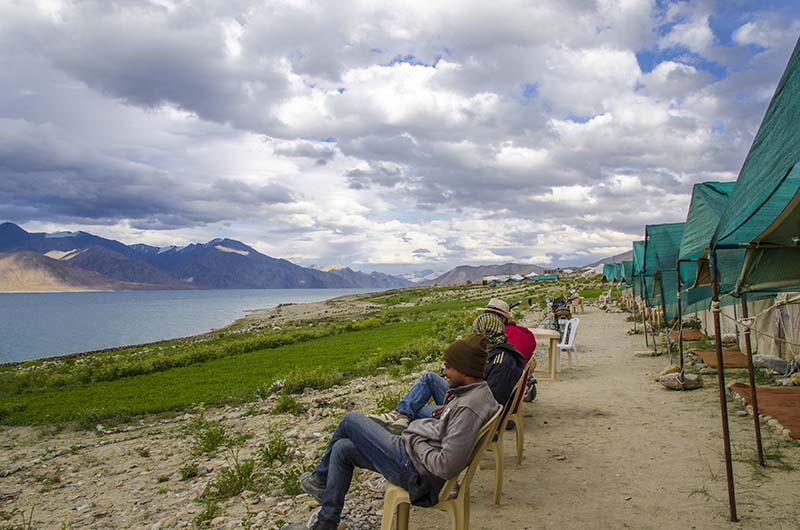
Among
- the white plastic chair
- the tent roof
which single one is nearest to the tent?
the white plastic chair

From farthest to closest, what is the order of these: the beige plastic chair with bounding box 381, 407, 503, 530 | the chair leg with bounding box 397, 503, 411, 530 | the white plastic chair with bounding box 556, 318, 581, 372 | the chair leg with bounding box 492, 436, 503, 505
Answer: the white plastic chair with bounding box 556, 318, 581, 372
the chair leg with bounding box 492, 436, 503, 505
the chair leg with bounding box 397, 503, 411, 530
the beige plastic chair with bounding box 381, 407, 503, 530

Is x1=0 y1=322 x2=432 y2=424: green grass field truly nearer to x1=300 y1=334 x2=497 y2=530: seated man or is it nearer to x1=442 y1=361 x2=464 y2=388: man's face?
x1=300 y1=334 x2=497 y2=530: seated man

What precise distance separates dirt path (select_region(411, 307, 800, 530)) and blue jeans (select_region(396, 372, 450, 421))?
34.9 inches

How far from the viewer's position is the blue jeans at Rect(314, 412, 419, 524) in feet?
12.5

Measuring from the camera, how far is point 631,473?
5508mm

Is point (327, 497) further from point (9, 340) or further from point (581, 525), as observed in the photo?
point (9, 340)

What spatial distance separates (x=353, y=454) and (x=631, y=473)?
127 inches

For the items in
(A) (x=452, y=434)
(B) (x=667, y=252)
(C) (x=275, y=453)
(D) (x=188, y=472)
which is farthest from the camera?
(B) (x=667, y=252)

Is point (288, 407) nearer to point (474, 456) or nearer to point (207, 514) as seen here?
point (207, 514)

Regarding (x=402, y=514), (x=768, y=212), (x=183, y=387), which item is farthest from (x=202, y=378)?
(x=768, y=212)

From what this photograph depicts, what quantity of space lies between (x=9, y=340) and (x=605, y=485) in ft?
201

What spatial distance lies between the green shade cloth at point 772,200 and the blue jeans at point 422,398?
3113 mm

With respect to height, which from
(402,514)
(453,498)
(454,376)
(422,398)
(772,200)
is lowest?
(402,514)

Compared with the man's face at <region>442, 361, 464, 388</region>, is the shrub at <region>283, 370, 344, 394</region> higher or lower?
lower
